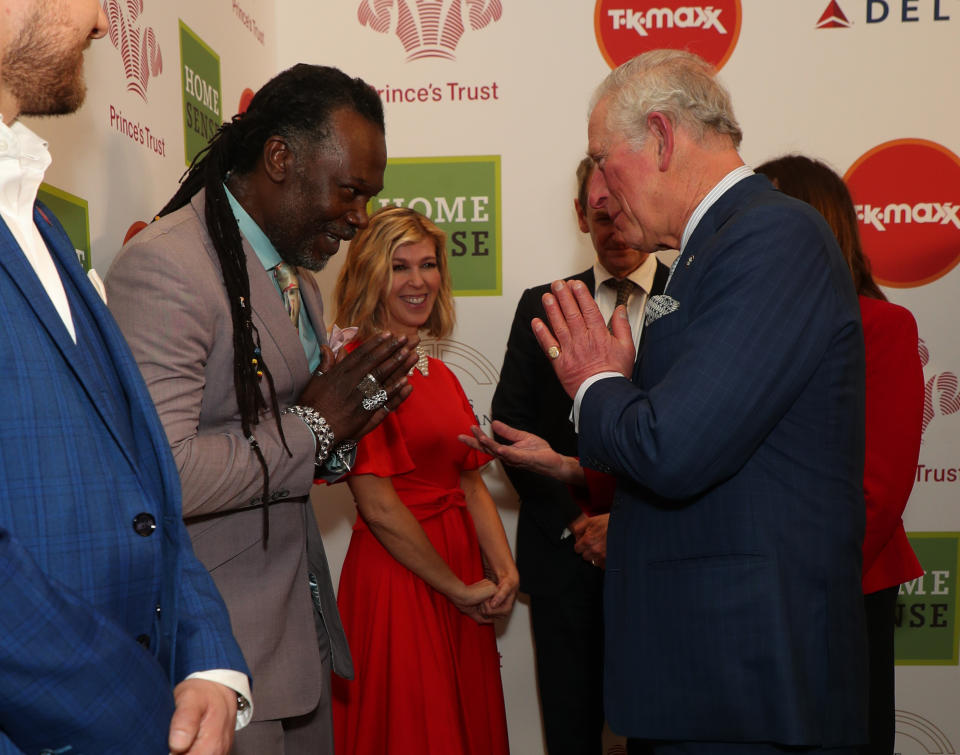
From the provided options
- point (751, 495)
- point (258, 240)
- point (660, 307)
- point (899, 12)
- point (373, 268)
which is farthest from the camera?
point (899, 12)

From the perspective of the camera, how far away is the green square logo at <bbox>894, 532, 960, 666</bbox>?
11.3 feet

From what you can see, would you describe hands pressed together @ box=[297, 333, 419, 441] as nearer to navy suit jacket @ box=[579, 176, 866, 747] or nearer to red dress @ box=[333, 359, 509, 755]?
navy suit jacket @ box=[579, 176, 866, 747]

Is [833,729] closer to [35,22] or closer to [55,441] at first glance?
[55,441]

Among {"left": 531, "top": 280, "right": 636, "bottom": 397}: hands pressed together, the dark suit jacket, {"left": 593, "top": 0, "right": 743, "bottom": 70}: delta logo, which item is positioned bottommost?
the dark suit jacket

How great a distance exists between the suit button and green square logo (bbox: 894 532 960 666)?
3167mm

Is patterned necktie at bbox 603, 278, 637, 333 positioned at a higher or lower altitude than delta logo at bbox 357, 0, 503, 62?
lower

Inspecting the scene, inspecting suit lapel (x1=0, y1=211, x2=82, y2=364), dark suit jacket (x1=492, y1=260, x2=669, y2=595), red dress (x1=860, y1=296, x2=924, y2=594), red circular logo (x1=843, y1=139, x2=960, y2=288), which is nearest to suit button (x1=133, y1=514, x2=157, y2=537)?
suit lapel (x1=0, y1=211, x2=82, y2=364)

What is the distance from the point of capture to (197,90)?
8.58 ft

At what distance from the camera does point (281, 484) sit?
154 centimetres

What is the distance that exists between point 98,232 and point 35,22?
98cm

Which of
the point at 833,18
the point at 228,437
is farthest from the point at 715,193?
the point at 833,18

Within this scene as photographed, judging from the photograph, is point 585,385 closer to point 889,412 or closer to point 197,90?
point 889,412

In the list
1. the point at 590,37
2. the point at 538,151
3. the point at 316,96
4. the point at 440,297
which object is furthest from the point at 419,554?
the point at 590,37

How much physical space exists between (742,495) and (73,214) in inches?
53.3
